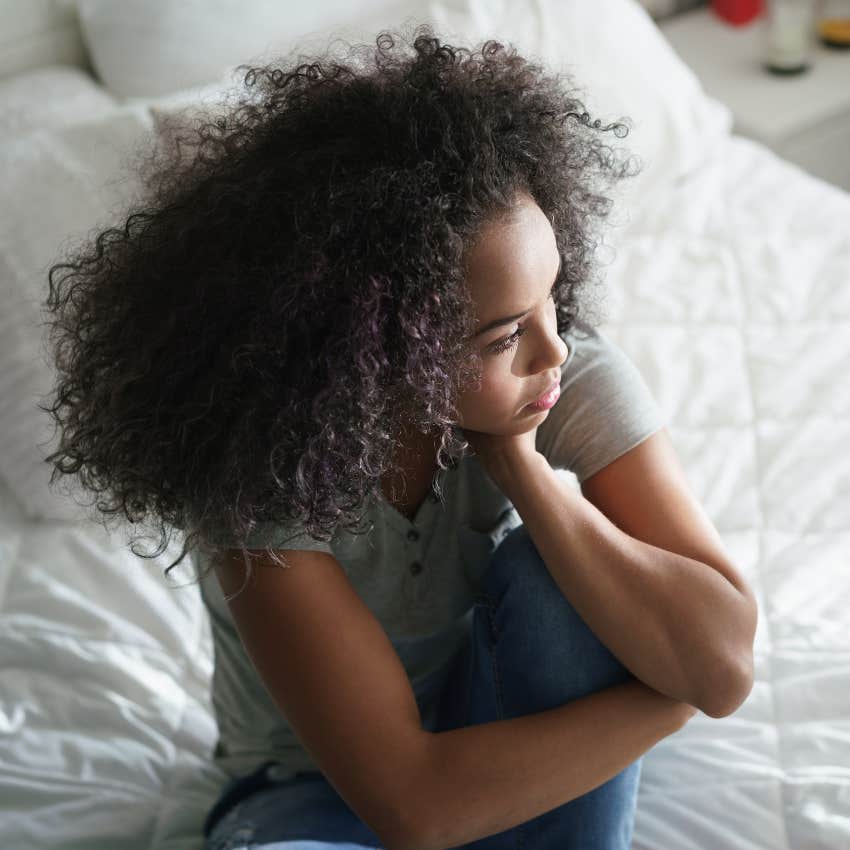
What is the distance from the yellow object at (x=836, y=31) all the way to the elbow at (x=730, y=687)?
159 centimetres

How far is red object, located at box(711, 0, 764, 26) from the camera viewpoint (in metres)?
2.19

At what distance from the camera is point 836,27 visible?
6.89 feet

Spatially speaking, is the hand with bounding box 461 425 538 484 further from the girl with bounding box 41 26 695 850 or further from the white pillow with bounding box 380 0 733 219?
the white pillow with bounding box 380 0 733 219

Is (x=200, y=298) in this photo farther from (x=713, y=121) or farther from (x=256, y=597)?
(x=713, y=121)

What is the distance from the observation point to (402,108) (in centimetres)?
77

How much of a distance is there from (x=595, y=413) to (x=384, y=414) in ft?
0.75

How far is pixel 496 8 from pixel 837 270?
0.60 metres

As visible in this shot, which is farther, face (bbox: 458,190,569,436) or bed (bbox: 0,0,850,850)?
bed (bbox: 0,0,850,850)

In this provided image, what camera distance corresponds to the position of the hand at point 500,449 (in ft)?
2.89

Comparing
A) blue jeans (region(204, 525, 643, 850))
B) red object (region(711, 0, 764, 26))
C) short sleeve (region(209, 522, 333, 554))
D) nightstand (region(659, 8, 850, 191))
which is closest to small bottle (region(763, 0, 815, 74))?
nightstand (region(659, 8, 850, 191))

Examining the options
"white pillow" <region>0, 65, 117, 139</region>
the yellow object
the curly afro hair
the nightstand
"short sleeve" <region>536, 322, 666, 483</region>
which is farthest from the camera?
the yellow object

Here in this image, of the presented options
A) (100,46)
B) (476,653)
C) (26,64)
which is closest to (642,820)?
(476,653)

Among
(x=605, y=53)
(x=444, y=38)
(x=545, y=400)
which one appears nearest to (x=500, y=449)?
(x=545, y=400)

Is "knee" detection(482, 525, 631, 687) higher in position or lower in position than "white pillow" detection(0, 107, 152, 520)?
lower
